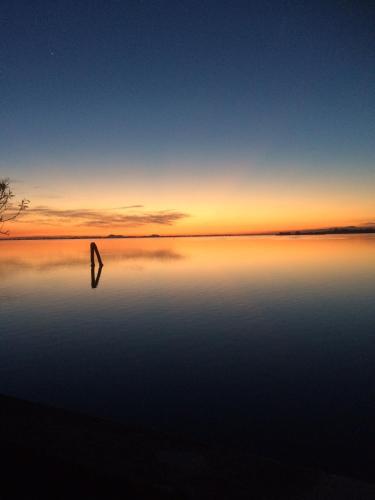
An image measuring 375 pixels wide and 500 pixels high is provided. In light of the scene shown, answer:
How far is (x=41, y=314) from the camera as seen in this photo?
22.1 metres

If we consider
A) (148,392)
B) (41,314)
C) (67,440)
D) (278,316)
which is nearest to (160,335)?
(148,392)

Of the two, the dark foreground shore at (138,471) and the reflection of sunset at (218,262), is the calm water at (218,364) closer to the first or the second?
the dark foreground shore at (138,471)

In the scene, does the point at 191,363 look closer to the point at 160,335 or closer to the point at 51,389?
the point at 160,335

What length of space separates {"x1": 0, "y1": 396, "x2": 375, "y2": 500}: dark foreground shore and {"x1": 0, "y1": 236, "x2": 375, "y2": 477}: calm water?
4.51 m

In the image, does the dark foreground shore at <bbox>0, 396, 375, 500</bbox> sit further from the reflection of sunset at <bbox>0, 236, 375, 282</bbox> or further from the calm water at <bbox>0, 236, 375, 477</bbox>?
the reflection of sunset at <bbox>0, 236, 375, 282</bbox>

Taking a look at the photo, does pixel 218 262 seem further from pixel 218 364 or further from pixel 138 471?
pixel 138 471

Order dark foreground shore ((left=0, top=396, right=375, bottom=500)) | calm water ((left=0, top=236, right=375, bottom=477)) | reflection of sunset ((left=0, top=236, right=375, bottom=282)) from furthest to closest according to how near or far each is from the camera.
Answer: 1. reflection of sunset ((left=0, top=236, right=375, bottom=282))
2. calm water ((left=0, top=236, right=375, bottom=477))
3. dark foreground shore ((left=0, top=396, right=375, bottom=500))

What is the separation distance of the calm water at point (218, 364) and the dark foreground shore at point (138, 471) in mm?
4513

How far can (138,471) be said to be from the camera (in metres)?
3.31

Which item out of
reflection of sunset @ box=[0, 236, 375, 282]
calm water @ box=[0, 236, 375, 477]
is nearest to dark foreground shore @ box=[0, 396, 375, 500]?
calm water @ box=[0, 236, 375, 477]

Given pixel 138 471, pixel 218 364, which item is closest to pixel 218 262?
pixel 218 364

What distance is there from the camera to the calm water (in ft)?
27.0

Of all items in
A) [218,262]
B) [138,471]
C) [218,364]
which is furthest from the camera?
[218,262]

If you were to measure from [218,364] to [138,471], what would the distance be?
9950 mm
